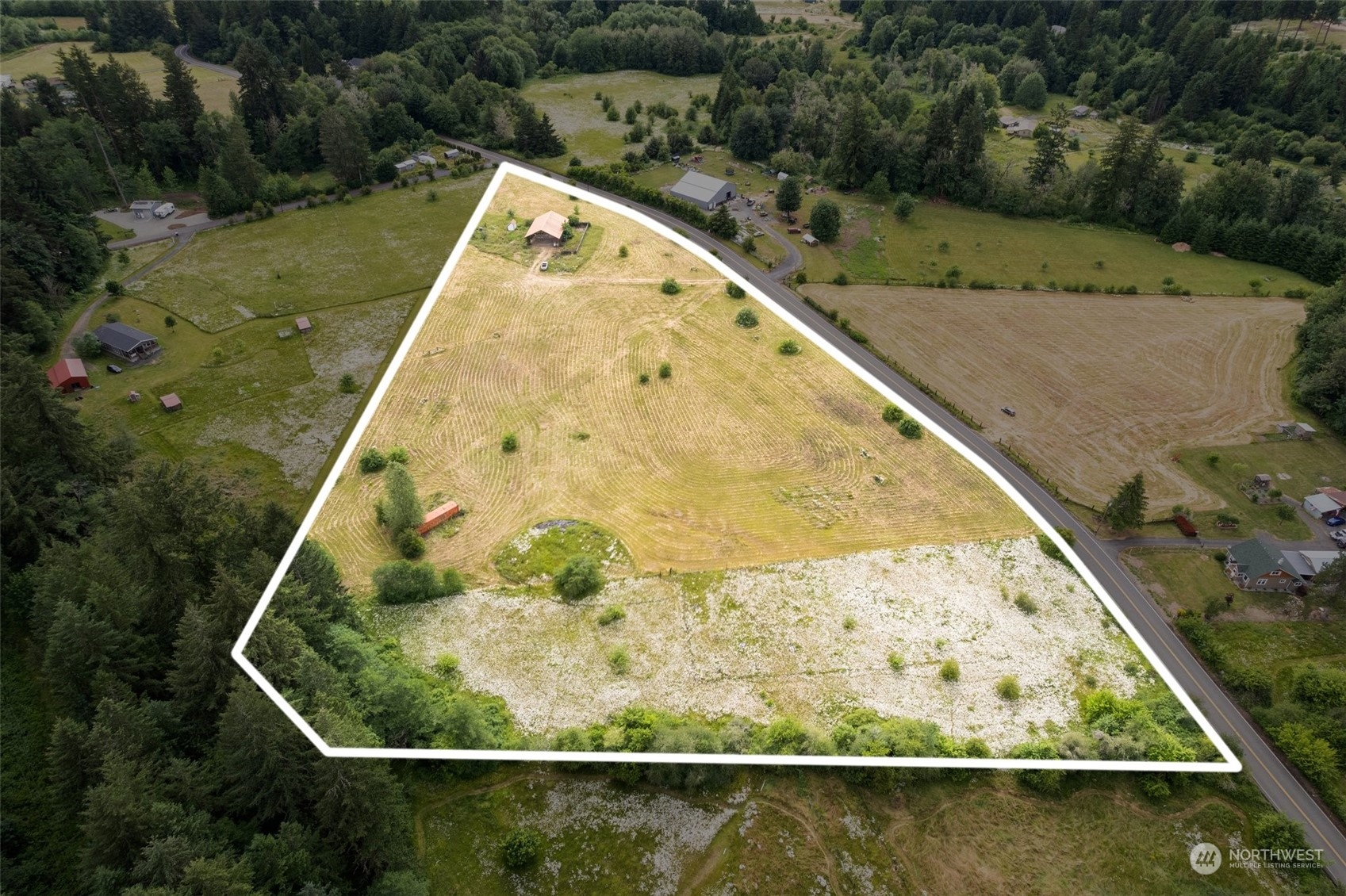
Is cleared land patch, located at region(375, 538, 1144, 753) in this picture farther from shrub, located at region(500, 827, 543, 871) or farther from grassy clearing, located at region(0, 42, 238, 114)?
grassy clearing, located at region(0, 42, 238, 114)

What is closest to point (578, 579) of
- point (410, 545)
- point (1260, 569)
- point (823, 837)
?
point (410, 545)

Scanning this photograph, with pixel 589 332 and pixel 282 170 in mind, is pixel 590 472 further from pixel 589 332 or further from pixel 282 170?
pixel 282 170

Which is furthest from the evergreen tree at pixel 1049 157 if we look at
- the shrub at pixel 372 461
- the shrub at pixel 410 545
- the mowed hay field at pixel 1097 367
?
the shrub at pixel 372 461

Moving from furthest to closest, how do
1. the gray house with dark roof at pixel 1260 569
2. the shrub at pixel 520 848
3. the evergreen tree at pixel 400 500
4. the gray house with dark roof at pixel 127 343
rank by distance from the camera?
1. the gray house with dark roof at pixel 127 343
2. the gray house with dark roof at pixel 1260 569
3. the shrub at pixel 520 848
4. the evergreen tree at pixel 400 500

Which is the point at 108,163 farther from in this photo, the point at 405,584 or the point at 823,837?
the point at 823,837

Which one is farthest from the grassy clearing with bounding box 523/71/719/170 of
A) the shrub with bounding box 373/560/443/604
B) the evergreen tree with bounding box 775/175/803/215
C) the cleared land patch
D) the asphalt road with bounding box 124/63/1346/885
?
the cleared land patch

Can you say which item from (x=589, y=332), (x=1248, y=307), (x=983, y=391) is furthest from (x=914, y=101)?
(x=589, y=332)

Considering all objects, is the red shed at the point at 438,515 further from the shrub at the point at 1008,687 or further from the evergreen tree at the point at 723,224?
the evergreen tree at the point at 723,224

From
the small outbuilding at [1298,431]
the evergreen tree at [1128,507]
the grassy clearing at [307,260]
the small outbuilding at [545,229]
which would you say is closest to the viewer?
the small outbuilding at [545,229]
